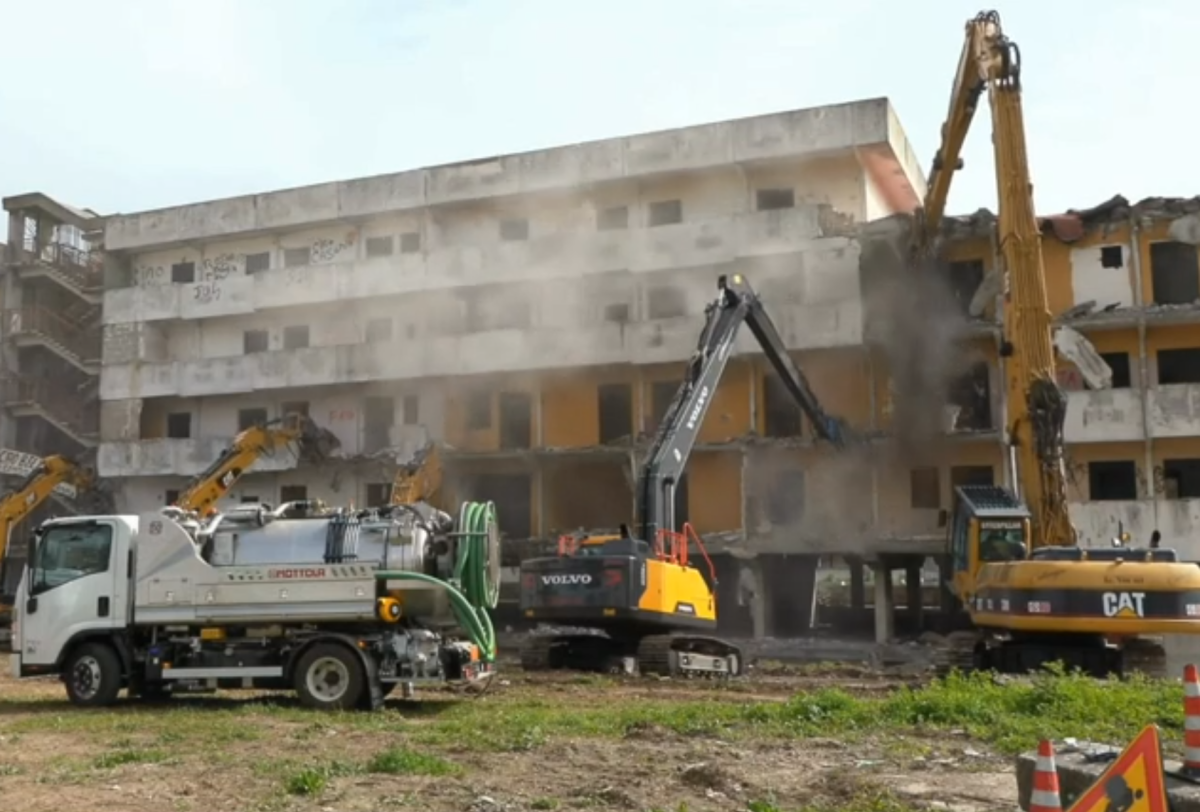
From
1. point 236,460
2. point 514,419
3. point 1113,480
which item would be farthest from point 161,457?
point 1113,480

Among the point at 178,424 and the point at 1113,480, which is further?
the point at 178,424

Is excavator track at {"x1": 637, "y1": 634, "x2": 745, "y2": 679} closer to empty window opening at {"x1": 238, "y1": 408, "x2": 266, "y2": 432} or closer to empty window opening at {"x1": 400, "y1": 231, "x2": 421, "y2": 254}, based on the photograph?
empty window opening at {"x1": 400, "y1": 231, "x2": 421, "y2": 254}

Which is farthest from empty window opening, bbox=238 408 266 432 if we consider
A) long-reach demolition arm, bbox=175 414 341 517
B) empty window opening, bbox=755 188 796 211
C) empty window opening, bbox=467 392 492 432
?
empty window opening, bbox=755 188 796 211

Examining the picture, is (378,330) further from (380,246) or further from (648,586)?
(648,586)

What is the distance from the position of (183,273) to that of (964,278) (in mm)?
26534

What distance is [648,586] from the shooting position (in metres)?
17.0

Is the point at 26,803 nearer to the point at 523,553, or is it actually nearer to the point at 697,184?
the point at 523,553

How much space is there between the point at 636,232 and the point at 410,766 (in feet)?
82.6

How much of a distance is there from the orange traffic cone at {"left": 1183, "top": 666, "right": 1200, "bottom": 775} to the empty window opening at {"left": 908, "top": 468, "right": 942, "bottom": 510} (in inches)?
967

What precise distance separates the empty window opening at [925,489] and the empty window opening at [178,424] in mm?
24442

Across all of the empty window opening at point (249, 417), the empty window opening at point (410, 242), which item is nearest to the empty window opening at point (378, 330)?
the empty window opening at point (410, 242)

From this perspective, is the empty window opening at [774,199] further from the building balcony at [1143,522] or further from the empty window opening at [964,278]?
the building balcony at [1143,522]

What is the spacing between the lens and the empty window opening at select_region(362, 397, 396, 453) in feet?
121

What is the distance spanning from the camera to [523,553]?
32.9m
